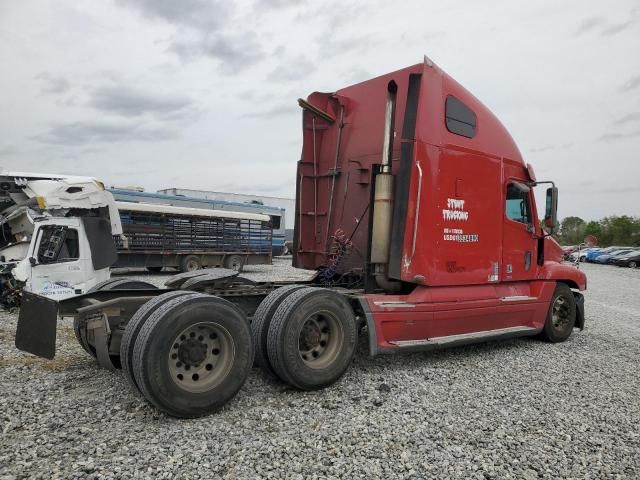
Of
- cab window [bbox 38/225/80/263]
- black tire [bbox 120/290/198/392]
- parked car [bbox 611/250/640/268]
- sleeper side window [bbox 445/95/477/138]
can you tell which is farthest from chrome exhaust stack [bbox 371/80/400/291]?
parked car [bbox 611/250/640/268]

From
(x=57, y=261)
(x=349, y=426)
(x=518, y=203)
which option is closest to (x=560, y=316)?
(x=518, y=203)

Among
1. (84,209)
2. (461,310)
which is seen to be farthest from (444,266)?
(84,209)

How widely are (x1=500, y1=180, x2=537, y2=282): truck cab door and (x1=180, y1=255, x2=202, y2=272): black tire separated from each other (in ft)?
41.6

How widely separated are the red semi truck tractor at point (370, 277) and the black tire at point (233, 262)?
11666 millimetres

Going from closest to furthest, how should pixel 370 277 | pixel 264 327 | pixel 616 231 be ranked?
pixel 264 327
pixel 370 277
pixel 616 231

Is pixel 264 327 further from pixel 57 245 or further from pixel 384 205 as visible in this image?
pixel 57 245

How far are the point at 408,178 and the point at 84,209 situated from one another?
7562mm

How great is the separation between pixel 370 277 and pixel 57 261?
21.4 feet

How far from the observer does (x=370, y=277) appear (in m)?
5.71

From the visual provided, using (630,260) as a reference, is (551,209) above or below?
above

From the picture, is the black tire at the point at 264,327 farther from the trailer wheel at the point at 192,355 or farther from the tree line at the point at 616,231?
the tree line at the point at 616,231

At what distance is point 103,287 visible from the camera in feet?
18.1

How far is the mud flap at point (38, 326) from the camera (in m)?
4.06

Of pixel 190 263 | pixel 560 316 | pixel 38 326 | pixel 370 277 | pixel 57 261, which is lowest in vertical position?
pixel 190 263
